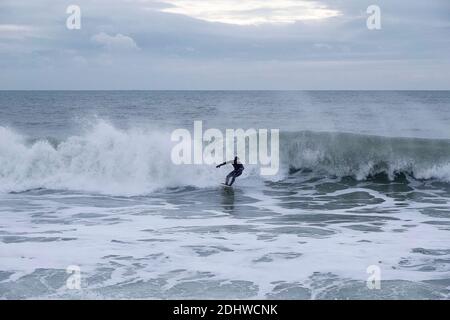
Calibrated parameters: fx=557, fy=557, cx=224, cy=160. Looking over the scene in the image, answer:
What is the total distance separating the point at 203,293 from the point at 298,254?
2671mm

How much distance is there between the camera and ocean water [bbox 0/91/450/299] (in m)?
8.95

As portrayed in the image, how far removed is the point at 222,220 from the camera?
13.8m

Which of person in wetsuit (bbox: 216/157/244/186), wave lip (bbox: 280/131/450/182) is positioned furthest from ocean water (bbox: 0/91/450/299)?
person in wetsuit (bbox: 216/157/244/186)

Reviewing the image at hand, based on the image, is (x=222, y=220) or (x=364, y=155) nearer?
(x=222, y=220)

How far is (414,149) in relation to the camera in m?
22.1

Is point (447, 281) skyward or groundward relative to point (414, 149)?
groundward

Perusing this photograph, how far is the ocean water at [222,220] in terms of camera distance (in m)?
8.95

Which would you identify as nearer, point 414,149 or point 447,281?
point 447,281
